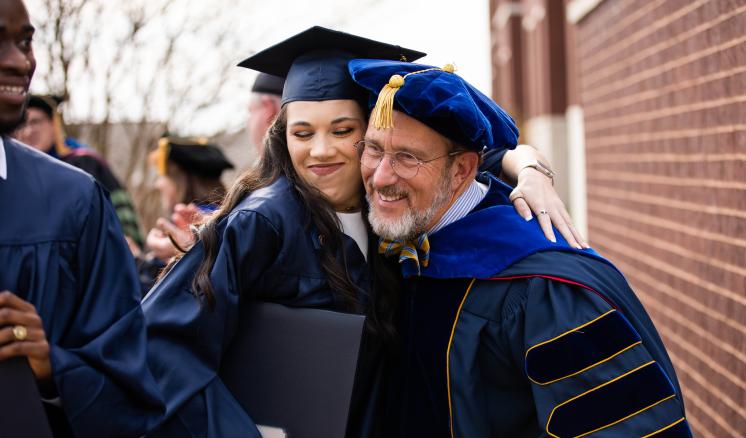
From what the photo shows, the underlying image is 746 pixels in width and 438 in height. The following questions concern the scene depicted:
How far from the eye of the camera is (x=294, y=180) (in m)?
2.78

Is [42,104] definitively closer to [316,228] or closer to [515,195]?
[316,228]

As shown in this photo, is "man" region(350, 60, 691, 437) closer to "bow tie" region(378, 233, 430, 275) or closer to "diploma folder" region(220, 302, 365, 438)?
"bow tie" region(378, 233, 430, 275)

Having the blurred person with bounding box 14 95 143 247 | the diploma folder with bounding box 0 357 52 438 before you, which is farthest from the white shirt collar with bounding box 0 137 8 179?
the blurred person with bounding box 14 95 143 247

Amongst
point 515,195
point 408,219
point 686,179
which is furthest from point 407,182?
point 686,179

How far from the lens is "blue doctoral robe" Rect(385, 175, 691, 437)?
2285 mm

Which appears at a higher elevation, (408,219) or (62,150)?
(62,150)

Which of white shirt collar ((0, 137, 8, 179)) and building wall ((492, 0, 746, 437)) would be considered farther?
building wall ((492, 0, 746, 437))

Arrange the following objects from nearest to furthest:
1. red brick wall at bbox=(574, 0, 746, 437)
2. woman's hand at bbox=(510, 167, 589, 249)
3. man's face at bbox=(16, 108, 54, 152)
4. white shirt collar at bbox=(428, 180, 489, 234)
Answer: woman's hand at bbox=(510, 167, 589, 249)
white shirt collar at bbox=(428, 180, 489, 234)
red brick wall at bbox=(574, 0, 746, 437)
man's face at bbox=(16, 108, 54, 152)

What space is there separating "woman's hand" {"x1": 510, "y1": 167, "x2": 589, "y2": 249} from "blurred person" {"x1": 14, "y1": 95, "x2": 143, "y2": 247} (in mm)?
3134

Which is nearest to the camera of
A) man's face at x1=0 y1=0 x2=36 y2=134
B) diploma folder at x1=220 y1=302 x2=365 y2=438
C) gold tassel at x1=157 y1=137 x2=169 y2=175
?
man's face at x1=0 y1=0 x2=36 y2=134

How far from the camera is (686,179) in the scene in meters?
4.43

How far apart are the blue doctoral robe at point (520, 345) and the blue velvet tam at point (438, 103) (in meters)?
0.25

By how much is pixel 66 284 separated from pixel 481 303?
1.16m

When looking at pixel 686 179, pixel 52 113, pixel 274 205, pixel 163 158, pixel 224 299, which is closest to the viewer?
pixel 224 299
